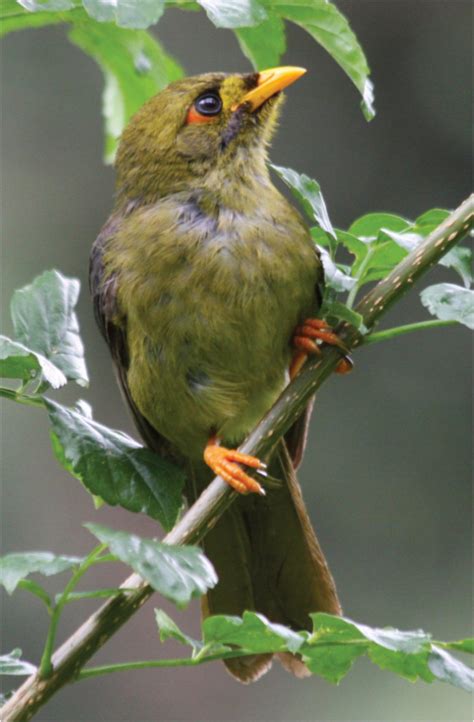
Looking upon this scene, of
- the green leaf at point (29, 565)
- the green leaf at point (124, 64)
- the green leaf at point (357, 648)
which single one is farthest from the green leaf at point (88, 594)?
the green leaf at point (124, 64)

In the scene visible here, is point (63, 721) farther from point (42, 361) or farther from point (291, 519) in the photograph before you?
point (42, 361)

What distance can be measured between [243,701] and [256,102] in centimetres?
611

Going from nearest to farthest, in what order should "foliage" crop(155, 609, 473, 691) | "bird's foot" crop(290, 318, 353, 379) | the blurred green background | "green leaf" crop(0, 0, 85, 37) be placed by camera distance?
"foliage" crop(155, 609, 473, 691) → "green leaf" crop(0, 0, 85, 37) → "bird's foot" crop(290, 318, 353, 379) → the blurred green background

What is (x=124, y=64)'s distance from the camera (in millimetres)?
2990

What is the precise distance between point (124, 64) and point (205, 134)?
865 millimetres

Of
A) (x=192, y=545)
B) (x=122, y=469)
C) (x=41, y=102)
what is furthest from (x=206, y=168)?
(x=41, y=102)

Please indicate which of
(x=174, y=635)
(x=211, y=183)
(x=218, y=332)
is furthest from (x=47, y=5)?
(x=211, y=183)

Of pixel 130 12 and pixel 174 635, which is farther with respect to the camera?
pixel 174 635

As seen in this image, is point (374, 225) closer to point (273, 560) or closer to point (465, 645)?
point (465, 645)

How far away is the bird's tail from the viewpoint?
Answer: 3727mm

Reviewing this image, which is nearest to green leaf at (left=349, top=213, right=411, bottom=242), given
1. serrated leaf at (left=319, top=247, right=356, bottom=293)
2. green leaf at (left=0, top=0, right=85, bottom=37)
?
serrated leaf at (left=319, top=247, right=356, bottom=293)

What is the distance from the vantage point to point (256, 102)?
3799 mm

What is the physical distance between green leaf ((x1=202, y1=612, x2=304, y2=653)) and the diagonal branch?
0.45 feet

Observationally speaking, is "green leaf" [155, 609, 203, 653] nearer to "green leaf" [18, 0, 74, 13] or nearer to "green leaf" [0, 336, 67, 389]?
"green leaf" [0, 336, 67, 389]
